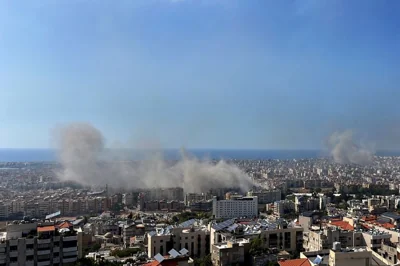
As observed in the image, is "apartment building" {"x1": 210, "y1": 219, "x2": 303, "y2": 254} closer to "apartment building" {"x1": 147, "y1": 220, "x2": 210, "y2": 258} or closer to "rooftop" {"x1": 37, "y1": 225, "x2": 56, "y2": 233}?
"apartment building" {"x1": 147, "y1": 220, "x2": 210, "y2": 258}

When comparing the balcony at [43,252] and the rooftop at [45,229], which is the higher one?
the rooftop at [45,229]

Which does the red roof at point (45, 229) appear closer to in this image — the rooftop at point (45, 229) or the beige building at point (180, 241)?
the rooftop at point (45, 229)

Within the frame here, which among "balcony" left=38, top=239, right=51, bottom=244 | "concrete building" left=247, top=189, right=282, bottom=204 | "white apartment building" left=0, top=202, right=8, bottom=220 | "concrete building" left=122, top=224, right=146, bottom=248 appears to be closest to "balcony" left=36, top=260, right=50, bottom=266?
"balcony" left=38, top=239, right=51, bottom=244

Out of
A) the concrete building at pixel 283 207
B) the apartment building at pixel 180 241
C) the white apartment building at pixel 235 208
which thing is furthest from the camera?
the white apartment building at pixel 235 208

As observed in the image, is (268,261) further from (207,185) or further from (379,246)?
(207,185)

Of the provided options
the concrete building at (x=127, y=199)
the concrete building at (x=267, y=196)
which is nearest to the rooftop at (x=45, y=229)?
the concrete building at (x=127, y=199)

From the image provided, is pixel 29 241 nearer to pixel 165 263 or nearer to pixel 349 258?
pixel 165 263

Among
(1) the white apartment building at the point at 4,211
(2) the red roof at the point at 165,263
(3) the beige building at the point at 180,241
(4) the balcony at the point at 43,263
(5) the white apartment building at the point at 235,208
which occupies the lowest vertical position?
(1) the white apartment building at the point at 4,211

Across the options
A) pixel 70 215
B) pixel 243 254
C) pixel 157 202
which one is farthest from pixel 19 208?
pixel 243 254

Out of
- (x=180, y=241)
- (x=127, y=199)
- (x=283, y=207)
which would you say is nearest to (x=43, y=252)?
(x=180, y=241)
